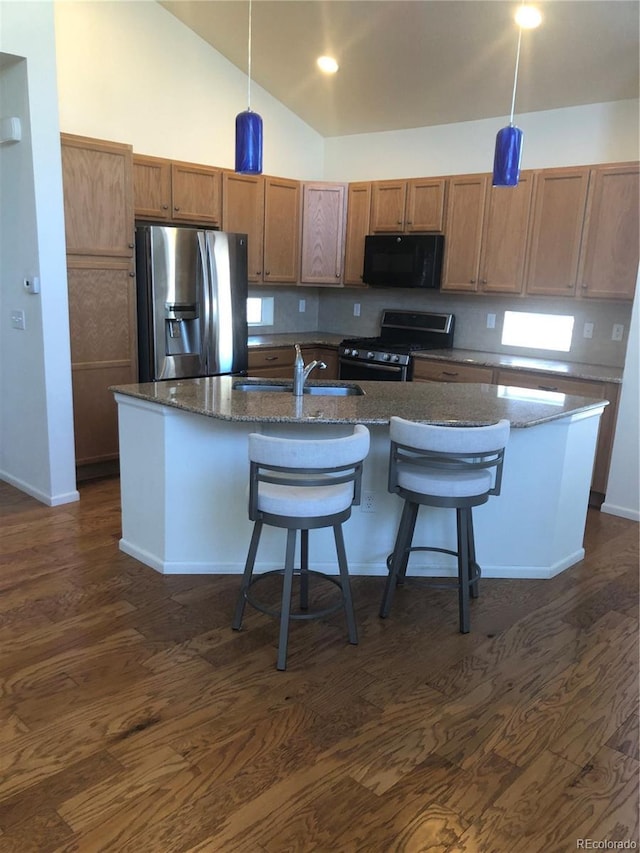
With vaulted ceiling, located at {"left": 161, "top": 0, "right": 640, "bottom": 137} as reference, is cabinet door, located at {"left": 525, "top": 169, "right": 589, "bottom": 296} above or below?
below

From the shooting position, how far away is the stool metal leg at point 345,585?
7.83ft

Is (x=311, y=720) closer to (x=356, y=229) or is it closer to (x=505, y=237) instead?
(x=505, y=237)

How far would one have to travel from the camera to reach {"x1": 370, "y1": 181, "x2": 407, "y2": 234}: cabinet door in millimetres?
5184

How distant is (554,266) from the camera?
442cm

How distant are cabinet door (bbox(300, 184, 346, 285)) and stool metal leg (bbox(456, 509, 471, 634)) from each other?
3492 mm

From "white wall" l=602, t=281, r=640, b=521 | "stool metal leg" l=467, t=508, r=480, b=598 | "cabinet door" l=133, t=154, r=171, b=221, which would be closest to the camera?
"stool metal leg" l=467, t=508, r=480, b=598

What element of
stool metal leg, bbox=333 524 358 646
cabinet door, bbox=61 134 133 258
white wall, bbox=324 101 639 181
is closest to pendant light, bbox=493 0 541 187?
stool metal leg, bbox=333 524 358 646

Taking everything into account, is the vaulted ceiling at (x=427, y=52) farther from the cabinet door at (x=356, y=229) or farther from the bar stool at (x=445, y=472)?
the bar stool at (x=445, y=472)

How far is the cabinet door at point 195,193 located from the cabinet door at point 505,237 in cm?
201

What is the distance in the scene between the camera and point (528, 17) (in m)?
3.62

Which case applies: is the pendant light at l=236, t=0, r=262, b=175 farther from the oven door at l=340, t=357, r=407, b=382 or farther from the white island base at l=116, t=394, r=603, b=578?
the oven door at l=340, t=357, r=407, b=382

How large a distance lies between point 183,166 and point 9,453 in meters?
2.31

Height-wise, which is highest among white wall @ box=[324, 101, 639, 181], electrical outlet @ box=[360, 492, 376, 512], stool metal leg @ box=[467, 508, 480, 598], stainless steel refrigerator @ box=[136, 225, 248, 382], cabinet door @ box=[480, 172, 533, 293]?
white wall @ box=[324, 101, 639, 181]

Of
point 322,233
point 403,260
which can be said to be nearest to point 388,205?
point 403,260
